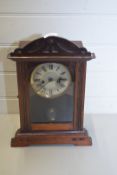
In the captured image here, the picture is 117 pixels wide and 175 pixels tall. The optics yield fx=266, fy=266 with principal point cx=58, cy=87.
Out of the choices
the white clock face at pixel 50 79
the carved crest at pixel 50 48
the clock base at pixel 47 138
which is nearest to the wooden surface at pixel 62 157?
the clock base at pixel 47 138

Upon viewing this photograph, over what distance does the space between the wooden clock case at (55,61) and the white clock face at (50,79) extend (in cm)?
2

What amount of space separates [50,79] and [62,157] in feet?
0.92

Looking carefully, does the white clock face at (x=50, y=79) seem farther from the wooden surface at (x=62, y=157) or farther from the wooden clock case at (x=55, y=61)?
the wooden surface at (x=62, y=157)

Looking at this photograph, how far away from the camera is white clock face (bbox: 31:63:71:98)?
0.92m

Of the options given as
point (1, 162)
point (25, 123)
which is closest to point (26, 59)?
point (25, 123)

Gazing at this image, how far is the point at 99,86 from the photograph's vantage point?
1186 mm

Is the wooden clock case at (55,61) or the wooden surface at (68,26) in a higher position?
the wooden surface at (68,26)

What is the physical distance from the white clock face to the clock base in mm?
150

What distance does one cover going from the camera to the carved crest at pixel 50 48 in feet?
2.83

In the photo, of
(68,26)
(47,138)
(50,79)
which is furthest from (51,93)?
(68,26)

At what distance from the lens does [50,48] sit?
872mm

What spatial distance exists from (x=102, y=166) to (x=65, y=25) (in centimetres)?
55

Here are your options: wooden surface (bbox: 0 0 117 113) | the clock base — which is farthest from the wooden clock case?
wooden surface (bbox: 0 0 117 113)

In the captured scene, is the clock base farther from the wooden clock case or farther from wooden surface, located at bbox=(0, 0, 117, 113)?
wooden surface, located at bbox=(0, 0, 117, 113)
